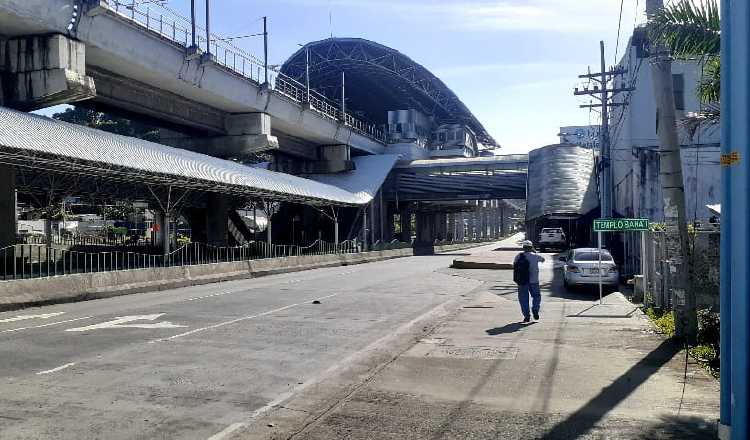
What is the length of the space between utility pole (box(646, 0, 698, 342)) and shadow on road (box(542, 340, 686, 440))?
535 mm

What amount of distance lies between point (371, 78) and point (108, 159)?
2631 inches

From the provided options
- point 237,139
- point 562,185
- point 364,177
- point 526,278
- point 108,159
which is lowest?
point 526,278

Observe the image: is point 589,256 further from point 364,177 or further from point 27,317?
point 364,177

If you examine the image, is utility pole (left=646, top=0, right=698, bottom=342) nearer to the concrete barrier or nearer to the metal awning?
the concrete barrier

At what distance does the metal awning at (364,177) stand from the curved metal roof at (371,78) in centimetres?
1639

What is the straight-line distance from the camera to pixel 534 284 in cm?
1376

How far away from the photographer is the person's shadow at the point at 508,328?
1251cm

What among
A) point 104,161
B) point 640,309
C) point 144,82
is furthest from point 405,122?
point 640,309

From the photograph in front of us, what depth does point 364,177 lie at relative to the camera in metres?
66.5

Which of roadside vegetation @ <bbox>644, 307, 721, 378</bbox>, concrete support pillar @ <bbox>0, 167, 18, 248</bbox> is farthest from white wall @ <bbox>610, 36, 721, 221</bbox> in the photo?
concrete support pillar @ <bbox>0, 167, 18, 248</bbox>

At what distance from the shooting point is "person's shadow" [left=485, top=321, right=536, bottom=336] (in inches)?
492

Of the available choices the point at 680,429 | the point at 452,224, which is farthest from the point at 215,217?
the point at 452,224

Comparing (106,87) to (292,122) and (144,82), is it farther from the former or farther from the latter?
(292,122)

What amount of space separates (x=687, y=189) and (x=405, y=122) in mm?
67783
